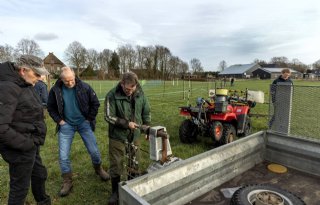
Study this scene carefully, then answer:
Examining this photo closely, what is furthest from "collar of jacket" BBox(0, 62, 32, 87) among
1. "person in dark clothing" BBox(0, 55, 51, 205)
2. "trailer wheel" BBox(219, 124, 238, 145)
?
"trailer wheel" BBox(219, 124, 238, 145)

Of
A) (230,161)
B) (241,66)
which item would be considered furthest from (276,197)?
(241,66)

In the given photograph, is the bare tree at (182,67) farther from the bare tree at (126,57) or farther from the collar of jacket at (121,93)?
the collar of jacket at (121,93)

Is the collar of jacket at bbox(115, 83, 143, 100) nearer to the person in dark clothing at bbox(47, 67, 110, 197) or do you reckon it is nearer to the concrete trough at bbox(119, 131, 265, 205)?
the person in dark clothing at bbox(47, 67, 110, 197)

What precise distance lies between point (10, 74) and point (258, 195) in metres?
2.46

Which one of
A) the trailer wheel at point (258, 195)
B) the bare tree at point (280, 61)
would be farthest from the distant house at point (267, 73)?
the trailer wheel at point (258, 195)

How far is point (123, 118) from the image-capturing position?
3.00 metres

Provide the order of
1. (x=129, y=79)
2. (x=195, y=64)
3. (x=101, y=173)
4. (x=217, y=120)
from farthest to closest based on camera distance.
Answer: (x=195, y=64)
(x=217, y=120)
(x=101, y=173)
(x=129, y=79)

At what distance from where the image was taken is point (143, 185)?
179 cm

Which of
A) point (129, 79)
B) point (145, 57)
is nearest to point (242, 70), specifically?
point (145, 57)

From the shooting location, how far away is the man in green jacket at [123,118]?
2859mm

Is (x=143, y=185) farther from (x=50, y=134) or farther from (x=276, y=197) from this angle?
(x=50, y=134)

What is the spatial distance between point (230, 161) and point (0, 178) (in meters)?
3.66

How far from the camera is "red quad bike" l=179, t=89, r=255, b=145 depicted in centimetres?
507

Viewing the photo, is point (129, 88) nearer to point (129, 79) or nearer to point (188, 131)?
point (129, 79)
